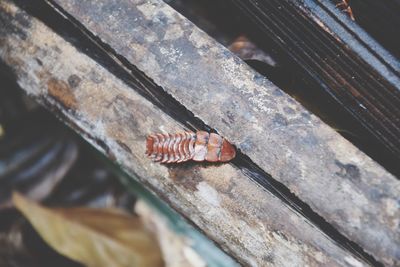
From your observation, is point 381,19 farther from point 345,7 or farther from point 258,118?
point 258,118

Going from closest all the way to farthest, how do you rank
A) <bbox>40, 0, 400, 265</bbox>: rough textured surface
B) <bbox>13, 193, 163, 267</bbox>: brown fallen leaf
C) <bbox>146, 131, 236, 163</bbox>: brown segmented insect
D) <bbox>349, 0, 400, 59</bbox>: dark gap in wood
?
<bbox>40, 0, 400, 265</bbox>: rough textured surface, <bbox>146, 131, 236, 163</bbox>: brown segmented insect, <bbox>349, 0, 400, 59</bbox>: dark gap in wood, <bbox>13, 193, 163, 267</bbox>: brown fallen leaf

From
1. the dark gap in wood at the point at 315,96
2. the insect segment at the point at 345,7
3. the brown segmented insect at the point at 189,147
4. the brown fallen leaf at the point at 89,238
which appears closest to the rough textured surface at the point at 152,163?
the brown segmented insect at the point at 189,147

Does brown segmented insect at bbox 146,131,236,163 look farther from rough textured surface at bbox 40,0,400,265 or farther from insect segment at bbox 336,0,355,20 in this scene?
insect segment at bbox 336,0,355,20

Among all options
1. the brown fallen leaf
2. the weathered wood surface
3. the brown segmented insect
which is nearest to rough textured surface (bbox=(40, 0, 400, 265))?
the brown segmented insect

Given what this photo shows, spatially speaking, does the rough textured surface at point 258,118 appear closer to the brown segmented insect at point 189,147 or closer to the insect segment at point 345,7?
the brown segmented insect at point 189,147

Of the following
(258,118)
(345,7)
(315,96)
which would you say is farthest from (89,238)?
(345,7)

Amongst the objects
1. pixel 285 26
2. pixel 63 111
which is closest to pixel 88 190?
pixel 63 111

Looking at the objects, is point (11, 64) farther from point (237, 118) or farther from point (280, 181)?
point (280, 181)
